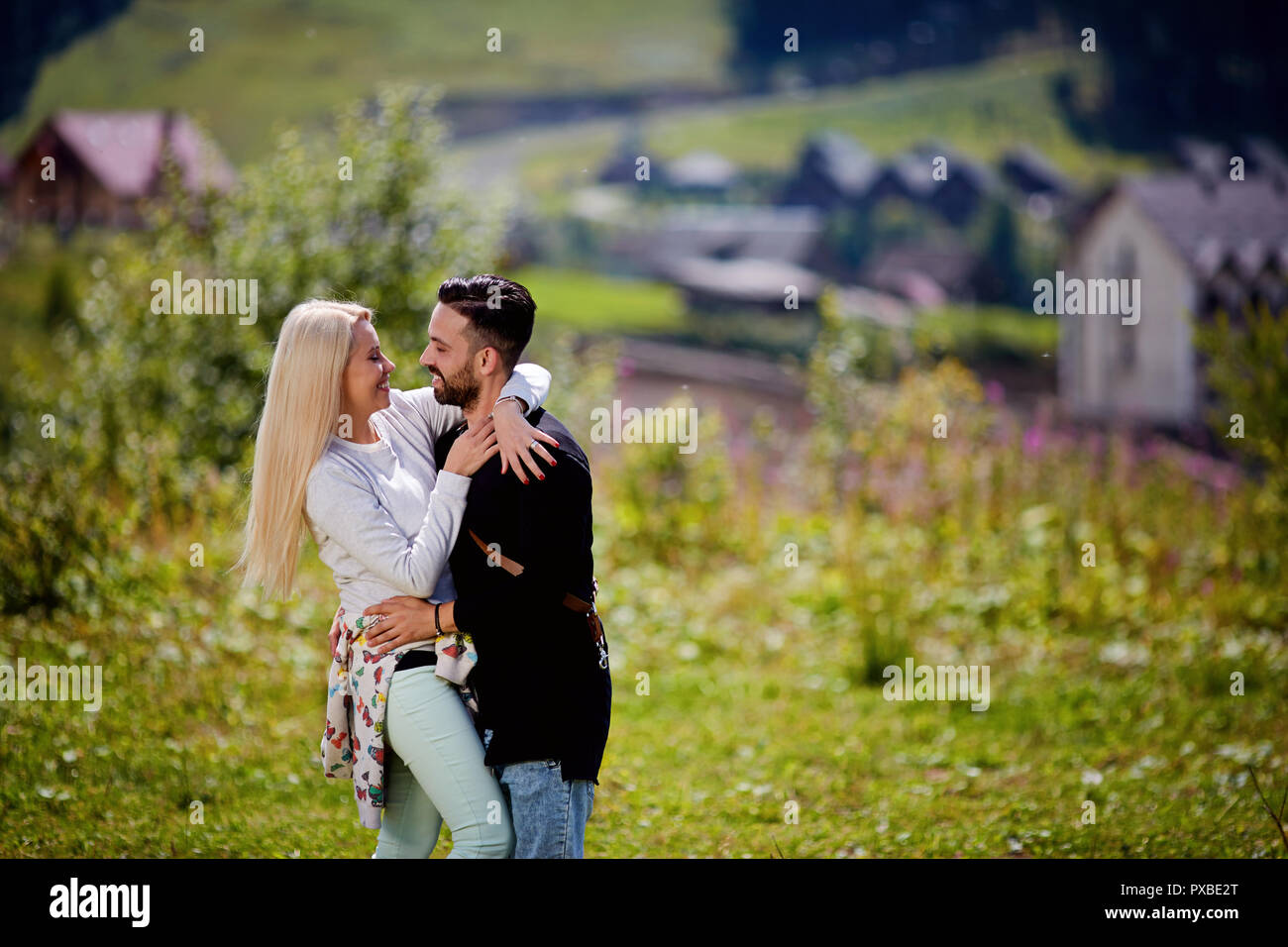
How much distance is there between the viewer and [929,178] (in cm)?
1277

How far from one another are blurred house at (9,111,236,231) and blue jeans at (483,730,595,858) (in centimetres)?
865

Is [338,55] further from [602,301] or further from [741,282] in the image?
[741,282]

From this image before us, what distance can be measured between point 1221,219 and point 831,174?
12.3 ft

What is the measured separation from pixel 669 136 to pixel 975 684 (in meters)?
7.97

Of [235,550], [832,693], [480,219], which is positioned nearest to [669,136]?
[480,219]

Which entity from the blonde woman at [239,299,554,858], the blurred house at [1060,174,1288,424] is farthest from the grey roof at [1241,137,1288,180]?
the blonde woman at [239,299,554,858]

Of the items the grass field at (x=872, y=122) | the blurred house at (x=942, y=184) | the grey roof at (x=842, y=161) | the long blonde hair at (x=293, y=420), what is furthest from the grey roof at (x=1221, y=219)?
the long blonde hair at (x=293, y=420)

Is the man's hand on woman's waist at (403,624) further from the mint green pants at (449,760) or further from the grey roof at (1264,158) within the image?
the grey roof at (1264,158)

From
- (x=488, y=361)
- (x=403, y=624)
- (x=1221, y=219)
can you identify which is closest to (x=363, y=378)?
(x=488, y=361)

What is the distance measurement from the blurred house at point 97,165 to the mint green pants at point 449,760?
27.7ft

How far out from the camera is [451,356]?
10.0 ft

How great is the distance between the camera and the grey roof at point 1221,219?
431 inches

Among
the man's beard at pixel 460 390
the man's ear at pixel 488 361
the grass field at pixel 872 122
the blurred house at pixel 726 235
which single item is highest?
the grass field at pixel 872 122
